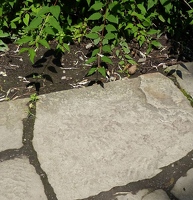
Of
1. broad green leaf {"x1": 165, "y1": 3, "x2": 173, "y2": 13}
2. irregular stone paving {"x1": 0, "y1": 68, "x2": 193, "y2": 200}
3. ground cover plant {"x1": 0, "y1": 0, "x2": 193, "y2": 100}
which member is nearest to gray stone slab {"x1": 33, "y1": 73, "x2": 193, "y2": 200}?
irregular stone paving {"x1": 0, "y1": 68, "x2": 193, "y2": 200}

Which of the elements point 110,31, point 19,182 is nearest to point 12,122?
point 19,182

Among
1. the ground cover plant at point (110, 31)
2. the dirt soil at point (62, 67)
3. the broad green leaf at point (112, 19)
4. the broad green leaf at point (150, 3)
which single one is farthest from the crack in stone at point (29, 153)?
the broad green leaf at point (150, 3)

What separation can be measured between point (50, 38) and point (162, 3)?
2.47 ft

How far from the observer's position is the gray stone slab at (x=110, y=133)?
6.93 feet

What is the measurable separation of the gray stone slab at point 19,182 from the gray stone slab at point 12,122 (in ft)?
0.38

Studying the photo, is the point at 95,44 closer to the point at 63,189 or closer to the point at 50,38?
the point at 50,38

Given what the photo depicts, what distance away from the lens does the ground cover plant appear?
2.80 meters

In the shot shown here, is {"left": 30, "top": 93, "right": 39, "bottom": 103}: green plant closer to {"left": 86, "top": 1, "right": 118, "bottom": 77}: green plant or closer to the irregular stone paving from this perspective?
the irregular stone paving

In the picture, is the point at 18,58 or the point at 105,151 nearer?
the point at 105,151

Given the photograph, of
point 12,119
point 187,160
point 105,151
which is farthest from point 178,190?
point 12,119

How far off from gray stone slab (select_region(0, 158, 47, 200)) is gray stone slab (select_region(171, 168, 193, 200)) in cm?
60

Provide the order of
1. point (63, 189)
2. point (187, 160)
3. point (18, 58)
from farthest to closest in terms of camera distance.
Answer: point (18, 58)
point (187, 160)
point (63, 189)

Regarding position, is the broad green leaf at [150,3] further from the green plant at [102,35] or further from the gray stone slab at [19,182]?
the gray stone slab at [19,182]

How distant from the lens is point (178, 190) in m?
2.07
